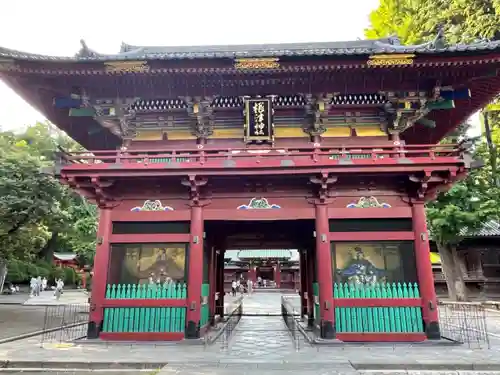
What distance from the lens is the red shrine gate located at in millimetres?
12609

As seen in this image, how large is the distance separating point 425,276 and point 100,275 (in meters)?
11.0

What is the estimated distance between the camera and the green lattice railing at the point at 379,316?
41.0 feet

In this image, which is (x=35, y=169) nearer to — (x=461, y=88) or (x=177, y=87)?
(x=177, y=87)

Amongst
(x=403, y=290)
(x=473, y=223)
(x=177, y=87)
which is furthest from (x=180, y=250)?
(x=473, y=223)

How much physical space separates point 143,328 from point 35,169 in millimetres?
13044

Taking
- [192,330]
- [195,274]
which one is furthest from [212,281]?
[192,330]

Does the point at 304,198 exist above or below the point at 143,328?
above

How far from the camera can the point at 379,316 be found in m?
12.5

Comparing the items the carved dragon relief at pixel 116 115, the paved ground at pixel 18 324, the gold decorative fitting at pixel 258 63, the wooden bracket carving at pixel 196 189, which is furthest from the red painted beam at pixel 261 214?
the paved ground at pixel 18 324

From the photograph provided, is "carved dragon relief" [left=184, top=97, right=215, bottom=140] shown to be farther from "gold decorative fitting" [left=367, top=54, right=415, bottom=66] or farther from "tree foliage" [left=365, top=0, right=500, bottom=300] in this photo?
"tree foliage" [left=365, top=0, right=500, bottom=300]

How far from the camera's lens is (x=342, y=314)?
12.6m

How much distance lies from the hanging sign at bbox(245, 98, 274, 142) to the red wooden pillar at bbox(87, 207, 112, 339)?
591 cm

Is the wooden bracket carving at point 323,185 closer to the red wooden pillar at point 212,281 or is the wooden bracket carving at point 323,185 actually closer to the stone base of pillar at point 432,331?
the stone base of pillar at point 432,331

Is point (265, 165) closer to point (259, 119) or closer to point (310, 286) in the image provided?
point (259, 119)
